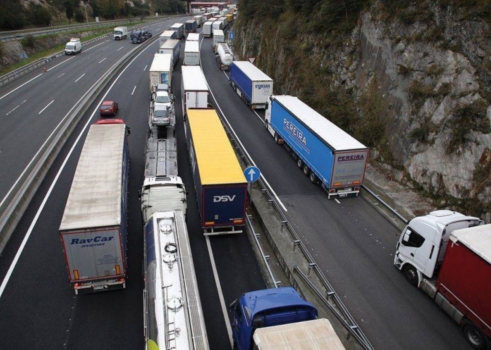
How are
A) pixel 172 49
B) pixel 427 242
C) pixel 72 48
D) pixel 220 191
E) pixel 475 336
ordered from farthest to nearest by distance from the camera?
pixel 72 48
pixel 172 49
pixel 220 191
pixel 427 242
pixel 475 336

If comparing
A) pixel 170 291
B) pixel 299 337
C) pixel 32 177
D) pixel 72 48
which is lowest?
pixel 32 177

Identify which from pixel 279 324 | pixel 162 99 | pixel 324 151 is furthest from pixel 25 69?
pixel 279 324

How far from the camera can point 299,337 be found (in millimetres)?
9398

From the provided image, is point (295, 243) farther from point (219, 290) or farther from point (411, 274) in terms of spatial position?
point (411, 274)

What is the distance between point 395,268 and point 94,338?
1227 centimetres

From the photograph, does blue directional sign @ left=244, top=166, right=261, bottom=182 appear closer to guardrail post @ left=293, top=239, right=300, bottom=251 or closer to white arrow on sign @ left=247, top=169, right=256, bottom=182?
white arrow on sign @ left=247, top=169, right=256, bottom=182

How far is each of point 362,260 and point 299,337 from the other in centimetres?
861

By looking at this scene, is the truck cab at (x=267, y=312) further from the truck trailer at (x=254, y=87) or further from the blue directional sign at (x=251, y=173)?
the truck trailer at (x=254, y=87)

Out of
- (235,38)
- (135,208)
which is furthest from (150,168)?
(235,38)

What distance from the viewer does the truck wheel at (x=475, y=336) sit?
12453mm

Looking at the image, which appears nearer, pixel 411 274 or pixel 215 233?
pixel 411 274

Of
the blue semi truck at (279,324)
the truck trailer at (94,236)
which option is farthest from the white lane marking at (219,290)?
the truck trailer at (94,236)

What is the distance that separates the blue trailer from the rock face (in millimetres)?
3995

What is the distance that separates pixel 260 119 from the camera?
35594mm
